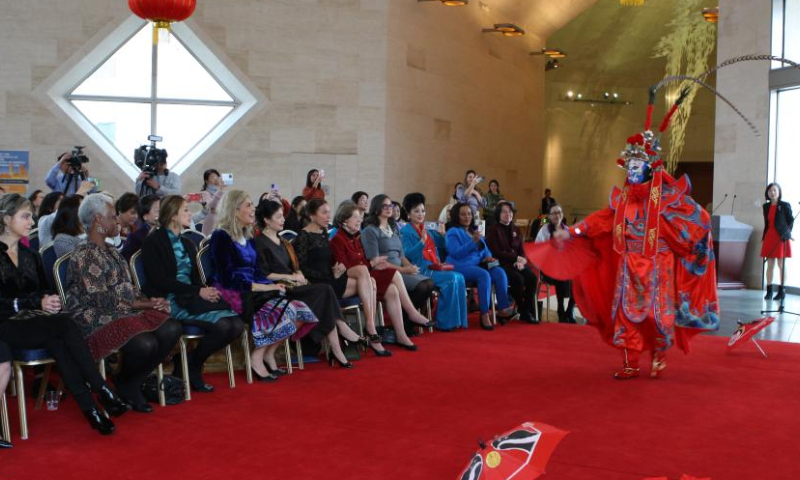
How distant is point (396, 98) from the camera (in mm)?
13008

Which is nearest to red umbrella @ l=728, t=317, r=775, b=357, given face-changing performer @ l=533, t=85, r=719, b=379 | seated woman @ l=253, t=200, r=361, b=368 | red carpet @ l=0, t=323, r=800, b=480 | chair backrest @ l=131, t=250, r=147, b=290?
red carpet @ l=0, t=323, r=800, b=480

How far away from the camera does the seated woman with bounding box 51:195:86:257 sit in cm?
477

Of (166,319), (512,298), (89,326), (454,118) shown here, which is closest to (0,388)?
(89,326)

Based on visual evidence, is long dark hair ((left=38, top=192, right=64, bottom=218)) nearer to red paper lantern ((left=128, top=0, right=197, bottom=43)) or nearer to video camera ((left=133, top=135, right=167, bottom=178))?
red paper lantern ((left=128, top=0, right=197, bottom=43))

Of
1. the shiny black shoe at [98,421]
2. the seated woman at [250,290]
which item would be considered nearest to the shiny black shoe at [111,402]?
the shiny black shoe at [98,421]

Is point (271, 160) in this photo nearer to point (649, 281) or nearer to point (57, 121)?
point (57, 121)

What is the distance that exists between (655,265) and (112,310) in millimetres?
3354

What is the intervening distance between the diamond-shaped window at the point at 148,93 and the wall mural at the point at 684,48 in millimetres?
8994

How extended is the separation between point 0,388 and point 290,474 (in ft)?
4.55

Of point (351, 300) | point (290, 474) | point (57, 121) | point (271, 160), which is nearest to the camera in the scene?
point (290, 474)

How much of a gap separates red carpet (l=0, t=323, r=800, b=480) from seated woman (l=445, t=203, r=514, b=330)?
164 centimetres

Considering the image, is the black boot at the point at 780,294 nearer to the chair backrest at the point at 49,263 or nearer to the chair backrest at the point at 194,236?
the chair backrest at the point at 194,236

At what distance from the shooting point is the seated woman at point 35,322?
407cm

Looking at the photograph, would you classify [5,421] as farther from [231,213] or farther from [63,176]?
[63,176]
